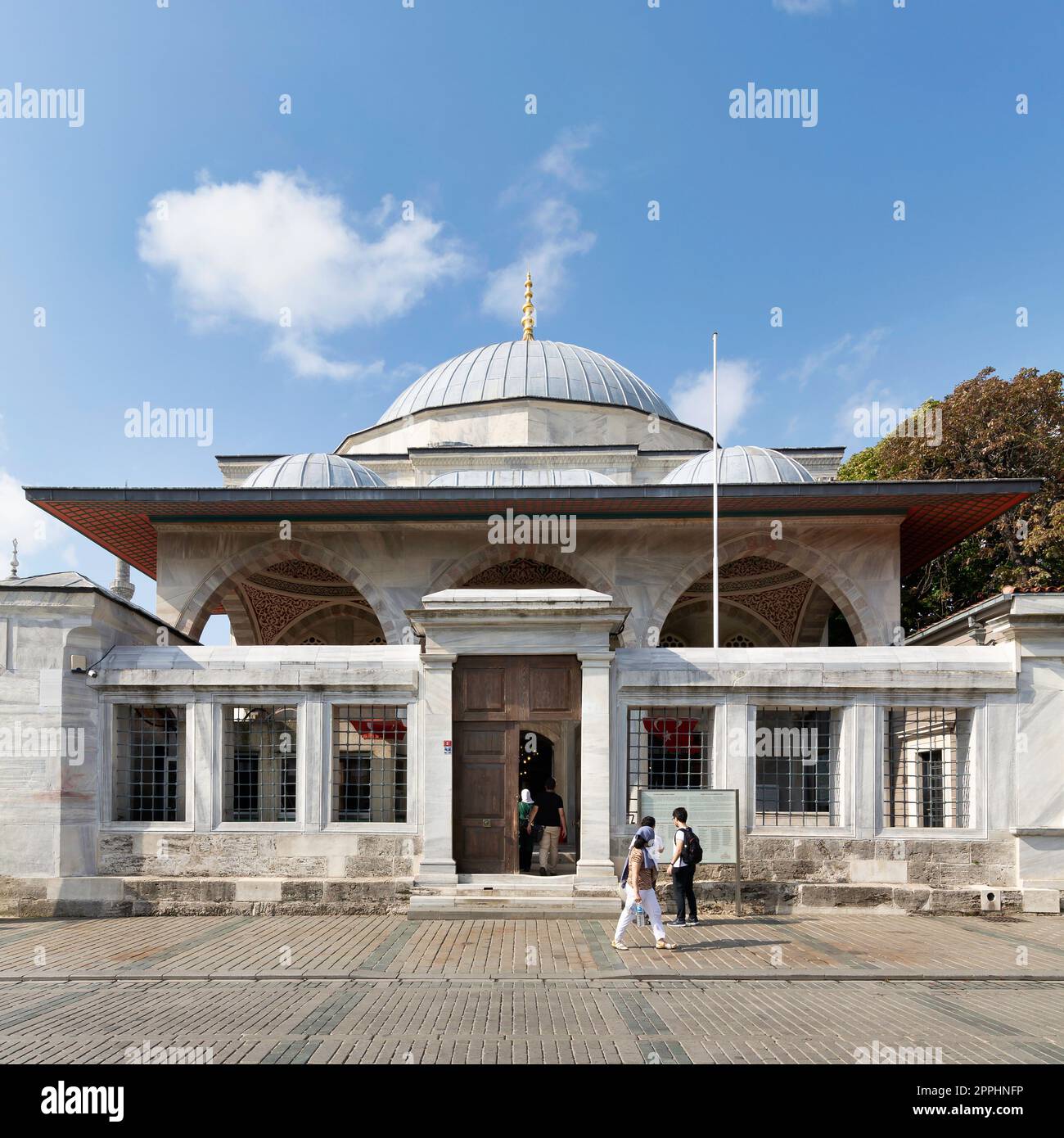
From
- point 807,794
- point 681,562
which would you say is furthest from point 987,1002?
point 681,562

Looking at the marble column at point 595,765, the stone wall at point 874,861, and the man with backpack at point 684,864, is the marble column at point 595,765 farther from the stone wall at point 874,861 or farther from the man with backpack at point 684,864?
the man with backpack at point 684,864

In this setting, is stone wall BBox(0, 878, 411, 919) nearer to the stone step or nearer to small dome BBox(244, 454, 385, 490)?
the stone step

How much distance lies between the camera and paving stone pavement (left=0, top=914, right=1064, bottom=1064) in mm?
5398

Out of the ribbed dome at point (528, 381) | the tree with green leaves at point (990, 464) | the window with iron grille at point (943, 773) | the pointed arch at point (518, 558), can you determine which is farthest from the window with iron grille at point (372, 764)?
the tree with green leaves at point (990, 464)

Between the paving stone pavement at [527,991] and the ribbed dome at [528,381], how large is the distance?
16020 mm

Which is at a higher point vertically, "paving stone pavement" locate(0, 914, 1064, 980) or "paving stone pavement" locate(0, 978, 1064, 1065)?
"paving stone pavement" locate(0, 978, 1064, 1065)

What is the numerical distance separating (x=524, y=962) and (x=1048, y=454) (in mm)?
19786

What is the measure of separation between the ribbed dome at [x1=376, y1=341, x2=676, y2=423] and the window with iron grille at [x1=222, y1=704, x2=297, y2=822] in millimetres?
12932

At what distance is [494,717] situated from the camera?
33.3ft

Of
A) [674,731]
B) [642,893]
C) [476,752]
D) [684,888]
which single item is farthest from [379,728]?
[642,893]

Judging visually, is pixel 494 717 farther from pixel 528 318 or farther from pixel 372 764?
pixel 528 318

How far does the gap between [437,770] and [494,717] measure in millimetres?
794

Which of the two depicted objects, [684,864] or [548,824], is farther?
[548,824]

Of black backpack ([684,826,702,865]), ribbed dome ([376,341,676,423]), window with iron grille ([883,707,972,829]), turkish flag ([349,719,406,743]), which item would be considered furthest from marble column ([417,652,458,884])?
ribbed dome ([376,341,676,423])
